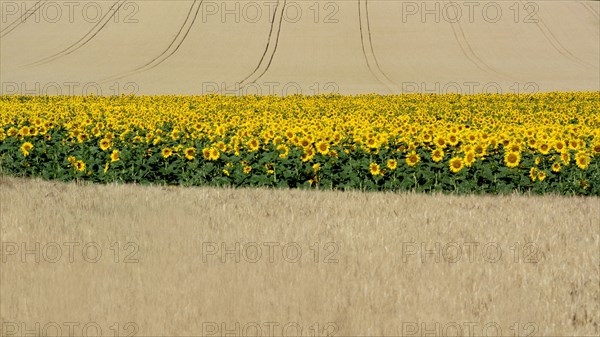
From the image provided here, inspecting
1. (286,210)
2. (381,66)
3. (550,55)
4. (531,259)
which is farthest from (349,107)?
(550,55)

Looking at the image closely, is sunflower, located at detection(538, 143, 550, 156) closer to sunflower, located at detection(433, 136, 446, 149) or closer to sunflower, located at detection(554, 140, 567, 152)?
sunflower, located at detection(554, 140, 567, 152)

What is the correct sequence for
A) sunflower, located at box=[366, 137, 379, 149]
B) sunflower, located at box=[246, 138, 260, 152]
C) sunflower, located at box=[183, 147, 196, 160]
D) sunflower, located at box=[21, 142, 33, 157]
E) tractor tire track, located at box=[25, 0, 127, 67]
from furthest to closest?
tractor tire track, located at box=[25, 0, 127, 67], sunflower, located at box=[21, 142, 33, 157], sunflower, located at box=[183, 147, 196, 160], sunflower, located at box=[246, 138, 260, 152], sunflower, located at box=[366, 137, 379, 149]

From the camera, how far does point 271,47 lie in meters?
48.8

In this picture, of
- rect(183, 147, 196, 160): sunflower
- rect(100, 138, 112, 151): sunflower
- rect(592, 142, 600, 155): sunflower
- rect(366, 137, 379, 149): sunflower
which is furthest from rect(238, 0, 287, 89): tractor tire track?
rect(592, 142, 600, 155): sunflower

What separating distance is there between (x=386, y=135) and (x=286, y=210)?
3.31 metres

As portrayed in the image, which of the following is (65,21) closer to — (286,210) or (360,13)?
(360,13)

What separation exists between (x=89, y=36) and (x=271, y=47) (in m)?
12.6

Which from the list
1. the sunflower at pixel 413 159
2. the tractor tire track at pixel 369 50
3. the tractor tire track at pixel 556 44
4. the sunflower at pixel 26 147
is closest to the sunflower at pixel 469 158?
the sunflower at pixel 413 159

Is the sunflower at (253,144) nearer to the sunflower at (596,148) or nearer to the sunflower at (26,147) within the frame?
the sunflower at (26,147)

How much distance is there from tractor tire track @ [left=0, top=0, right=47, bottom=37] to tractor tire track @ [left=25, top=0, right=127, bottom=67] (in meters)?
5.68

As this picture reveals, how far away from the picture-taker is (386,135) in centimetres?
1084

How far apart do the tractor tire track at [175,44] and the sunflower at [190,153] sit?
3083cm

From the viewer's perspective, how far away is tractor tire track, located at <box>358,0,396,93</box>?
1613 inches

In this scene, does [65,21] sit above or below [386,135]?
above
